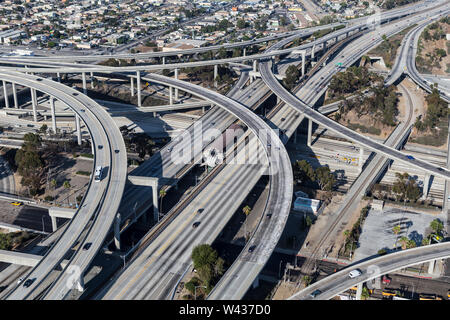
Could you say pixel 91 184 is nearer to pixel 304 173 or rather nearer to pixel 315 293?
pixel 315 293

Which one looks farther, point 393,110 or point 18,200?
point 393,110

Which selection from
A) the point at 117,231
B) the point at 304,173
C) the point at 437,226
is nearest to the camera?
the point at 117,231

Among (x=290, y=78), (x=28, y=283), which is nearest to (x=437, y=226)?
(x=28, y=283)

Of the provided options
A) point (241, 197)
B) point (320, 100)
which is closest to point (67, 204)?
point (241, 197)

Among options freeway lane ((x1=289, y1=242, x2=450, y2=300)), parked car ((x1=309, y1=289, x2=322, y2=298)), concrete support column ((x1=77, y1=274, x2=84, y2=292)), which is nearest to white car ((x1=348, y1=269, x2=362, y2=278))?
freeway lane ((x1=289, y1=242, x2=450, y2=300))

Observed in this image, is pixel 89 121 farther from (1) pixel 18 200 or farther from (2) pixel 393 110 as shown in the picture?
(2) pixel 393 110

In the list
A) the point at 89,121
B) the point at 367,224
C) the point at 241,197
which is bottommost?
the point at 367,224

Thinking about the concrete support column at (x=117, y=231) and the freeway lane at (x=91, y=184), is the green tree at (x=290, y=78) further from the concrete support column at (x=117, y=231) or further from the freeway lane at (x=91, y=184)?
the concrete support column at (x=117, y=231)
